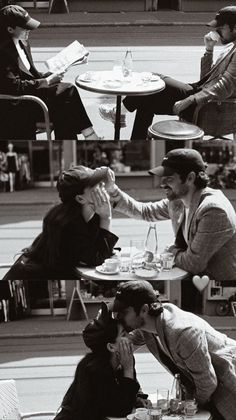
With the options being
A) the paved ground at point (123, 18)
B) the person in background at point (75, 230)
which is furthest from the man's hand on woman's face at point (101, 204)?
the paved ground at point (123, 18)

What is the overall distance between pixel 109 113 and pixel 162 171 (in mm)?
630

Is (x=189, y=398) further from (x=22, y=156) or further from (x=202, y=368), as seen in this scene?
(x=22, y=156)

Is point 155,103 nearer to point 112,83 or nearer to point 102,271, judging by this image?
point 112,83

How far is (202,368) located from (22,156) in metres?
1.86

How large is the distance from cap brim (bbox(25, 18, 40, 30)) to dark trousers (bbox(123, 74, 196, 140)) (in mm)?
689

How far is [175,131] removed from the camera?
5.21 m

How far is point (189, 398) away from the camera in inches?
181

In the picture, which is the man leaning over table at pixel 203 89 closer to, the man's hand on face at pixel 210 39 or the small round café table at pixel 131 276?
the man's hand on face at pixel 210 39

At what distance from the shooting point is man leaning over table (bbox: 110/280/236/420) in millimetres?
4387

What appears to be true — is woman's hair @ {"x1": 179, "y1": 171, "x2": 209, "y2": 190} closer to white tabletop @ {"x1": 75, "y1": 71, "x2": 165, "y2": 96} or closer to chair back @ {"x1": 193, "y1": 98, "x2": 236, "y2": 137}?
chair back @ {"x1": 193, "y1": 98, "x2": 236, "y2": 137}

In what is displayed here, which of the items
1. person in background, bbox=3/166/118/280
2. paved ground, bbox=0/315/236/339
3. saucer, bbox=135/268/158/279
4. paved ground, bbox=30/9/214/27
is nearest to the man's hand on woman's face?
person in background, bbox=3/166/118/280

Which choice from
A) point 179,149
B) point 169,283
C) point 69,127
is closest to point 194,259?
point 169,283

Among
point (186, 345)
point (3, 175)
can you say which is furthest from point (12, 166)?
point (186, 345)

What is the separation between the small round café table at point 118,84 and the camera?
512cm
